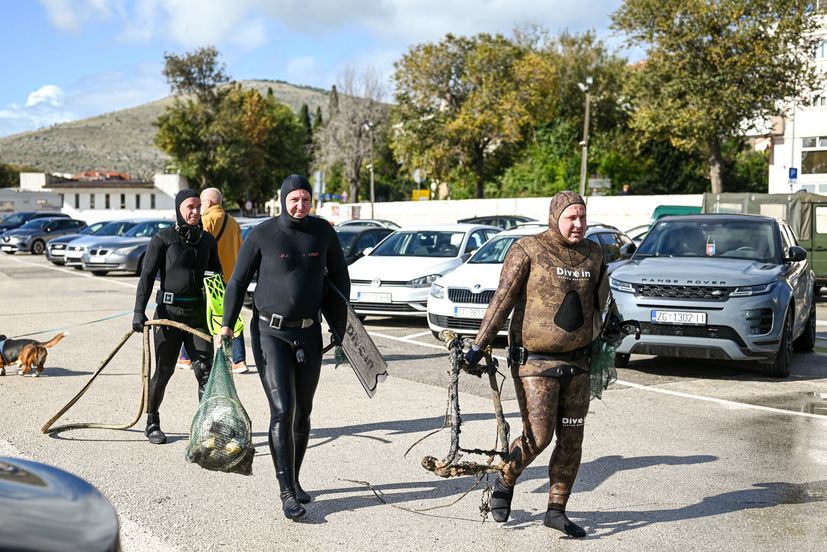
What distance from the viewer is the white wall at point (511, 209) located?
40.9m

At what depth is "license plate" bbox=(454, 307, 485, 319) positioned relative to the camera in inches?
476

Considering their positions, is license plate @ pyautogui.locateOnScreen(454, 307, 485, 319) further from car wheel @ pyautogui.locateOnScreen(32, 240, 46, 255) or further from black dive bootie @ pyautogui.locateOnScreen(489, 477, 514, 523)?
car wheel @ pyautogui.locateOnScreen(32, 240, 46, 255)

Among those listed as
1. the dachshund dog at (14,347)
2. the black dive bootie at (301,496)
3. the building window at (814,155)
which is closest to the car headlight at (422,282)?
the dachshund dog at (14,347)

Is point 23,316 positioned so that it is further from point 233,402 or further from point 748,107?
point 748,107

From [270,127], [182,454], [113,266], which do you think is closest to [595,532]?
[182,454]

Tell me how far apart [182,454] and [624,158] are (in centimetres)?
5124

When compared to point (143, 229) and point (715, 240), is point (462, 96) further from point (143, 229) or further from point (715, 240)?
point (715, 240)

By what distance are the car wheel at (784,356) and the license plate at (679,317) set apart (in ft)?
3.24

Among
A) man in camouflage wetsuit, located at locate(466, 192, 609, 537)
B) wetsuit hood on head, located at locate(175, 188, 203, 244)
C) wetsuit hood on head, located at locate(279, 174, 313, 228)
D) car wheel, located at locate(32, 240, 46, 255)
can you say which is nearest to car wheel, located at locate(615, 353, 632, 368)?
wetsuit hood on head, located at locate(175, 188, 203, 244)

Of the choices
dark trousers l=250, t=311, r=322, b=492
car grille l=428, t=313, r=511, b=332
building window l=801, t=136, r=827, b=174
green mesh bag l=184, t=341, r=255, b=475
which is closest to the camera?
dark trousers l=250, t=311, r=322, b=492

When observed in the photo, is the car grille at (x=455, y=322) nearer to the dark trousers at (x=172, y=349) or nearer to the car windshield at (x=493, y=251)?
the car windshield at (x=493, y=251)

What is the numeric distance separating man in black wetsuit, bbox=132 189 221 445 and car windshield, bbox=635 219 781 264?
583 cm

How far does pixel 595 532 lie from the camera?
16.9ft

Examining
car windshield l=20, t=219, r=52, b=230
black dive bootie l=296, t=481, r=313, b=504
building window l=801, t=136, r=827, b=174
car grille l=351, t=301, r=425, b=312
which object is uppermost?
building window l=801, t=136, r=827, b=174
